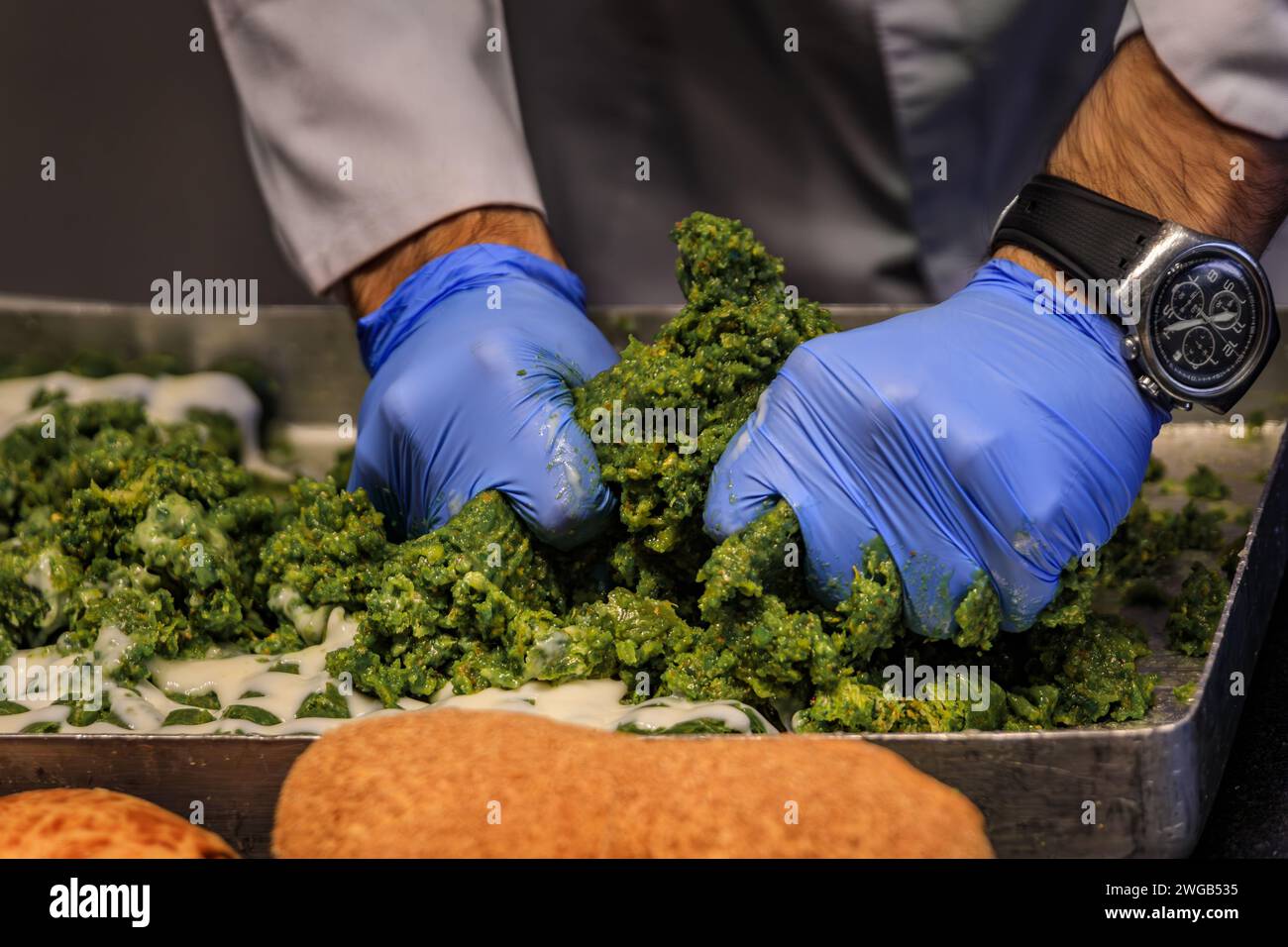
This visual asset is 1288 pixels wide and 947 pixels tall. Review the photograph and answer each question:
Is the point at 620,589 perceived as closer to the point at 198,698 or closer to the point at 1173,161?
the point at 198,698

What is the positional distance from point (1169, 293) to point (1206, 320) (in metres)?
0.07

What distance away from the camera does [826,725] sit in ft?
4.98

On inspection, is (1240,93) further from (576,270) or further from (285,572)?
(576,270)

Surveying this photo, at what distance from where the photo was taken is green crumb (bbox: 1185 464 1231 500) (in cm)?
229

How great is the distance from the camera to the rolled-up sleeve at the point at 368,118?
2354mm

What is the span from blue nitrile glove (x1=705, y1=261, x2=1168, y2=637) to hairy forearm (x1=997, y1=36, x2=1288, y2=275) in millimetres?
246

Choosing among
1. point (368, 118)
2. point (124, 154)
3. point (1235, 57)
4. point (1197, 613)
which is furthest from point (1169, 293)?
point (124, 154)

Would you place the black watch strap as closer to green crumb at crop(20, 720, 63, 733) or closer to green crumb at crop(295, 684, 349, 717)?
green crumb at crop(295, 684, 349, 717)

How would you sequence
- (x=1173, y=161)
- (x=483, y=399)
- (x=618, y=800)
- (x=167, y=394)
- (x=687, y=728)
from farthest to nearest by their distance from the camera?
(x=167, y=394) → (x=483, y=399) → (x=1173, y=161) → (x=687, y=728) → (x=618, y=800)

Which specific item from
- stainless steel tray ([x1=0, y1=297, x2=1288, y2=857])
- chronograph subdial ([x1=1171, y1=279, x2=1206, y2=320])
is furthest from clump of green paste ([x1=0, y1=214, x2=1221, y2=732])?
chronograph subdial ([x1=1171, y1=279, x2=1206, y2=320])

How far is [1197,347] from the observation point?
165 cm

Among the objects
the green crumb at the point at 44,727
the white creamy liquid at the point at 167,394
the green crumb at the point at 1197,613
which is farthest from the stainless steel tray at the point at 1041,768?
the white creamy liquid at the point at 167,394

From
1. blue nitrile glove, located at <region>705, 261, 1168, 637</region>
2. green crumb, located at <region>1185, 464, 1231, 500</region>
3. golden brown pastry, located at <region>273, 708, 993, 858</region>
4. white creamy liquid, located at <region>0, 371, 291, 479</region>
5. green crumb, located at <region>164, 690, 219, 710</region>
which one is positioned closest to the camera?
golden brown pastry, located at <region>273, 708, 993, 858</region>

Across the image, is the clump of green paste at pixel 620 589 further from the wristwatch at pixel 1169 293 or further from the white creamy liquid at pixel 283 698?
the wristwatch at pixel 1169 293
